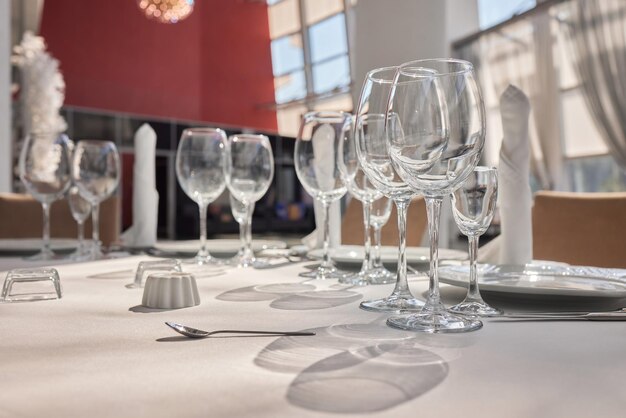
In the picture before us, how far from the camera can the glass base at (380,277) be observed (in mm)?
945

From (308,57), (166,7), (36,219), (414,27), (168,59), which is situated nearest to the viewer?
(36,219)

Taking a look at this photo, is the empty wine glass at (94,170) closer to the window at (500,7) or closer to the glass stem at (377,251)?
the glass stem at (377,251)

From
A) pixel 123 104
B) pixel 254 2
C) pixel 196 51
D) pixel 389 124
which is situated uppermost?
pixel 254 2

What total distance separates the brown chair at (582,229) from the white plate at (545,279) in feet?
2.82

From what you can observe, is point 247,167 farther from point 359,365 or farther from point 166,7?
point 166,7

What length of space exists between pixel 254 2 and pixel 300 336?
48.9 feet

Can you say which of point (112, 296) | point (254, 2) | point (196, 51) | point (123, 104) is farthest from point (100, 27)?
point (112, 296)

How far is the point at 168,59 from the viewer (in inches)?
483

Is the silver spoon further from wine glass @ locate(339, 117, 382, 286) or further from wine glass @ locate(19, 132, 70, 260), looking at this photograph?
wine glass @ locate(19, 132, 70, 260)

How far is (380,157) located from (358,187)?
0.77 ft

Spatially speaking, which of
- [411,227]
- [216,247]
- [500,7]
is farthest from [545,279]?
[500,7]

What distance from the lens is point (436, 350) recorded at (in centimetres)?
51

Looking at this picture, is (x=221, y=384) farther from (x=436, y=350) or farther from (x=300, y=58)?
(x=300, y=58)

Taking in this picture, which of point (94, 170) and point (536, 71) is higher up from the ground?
point (536, 71)
